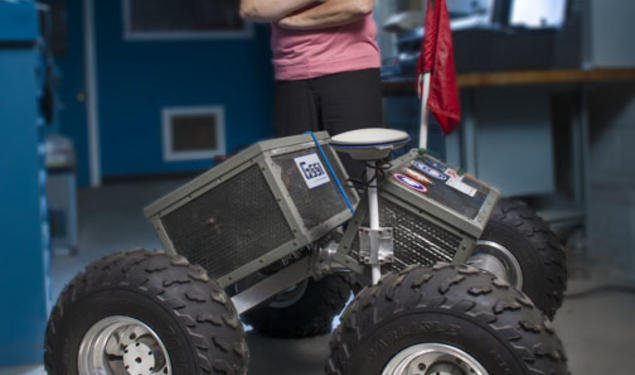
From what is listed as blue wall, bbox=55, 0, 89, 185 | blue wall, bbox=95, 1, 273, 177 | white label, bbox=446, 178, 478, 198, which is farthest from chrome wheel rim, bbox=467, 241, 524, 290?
blue wall, bbox=55, 0, 89, 185

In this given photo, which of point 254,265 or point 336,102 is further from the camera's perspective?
point 336,102

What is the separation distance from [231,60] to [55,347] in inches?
228

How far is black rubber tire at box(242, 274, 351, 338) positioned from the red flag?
65 centimetres

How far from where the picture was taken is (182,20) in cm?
714

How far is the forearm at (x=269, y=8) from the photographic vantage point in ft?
6.64

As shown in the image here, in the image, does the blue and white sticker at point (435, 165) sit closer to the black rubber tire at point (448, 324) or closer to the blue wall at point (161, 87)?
the black rubber tire at point (448, 324)

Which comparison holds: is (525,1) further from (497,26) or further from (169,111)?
(169,111)

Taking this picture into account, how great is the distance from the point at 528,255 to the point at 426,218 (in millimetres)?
515

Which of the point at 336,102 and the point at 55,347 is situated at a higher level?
the point at 336,102

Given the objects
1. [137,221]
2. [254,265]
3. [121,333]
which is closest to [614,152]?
[254,265]

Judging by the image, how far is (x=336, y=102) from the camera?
2102 millimetres

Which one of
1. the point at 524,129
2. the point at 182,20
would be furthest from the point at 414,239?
the point at 182,20

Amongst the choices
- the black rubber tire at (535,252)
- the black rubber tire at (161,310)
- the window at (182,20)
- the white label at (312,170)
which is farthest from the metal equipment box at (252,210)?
the window at (182,20)

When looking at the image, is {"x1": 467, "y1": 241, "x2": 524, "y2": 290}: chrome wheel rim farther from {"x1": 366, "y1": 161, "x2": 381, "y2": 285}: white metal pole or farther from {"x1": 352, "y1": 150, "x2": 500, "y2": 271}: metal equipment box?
{"x1": 366, "y1": 161, "x2": 381, "y2": 285}: white metal pole
